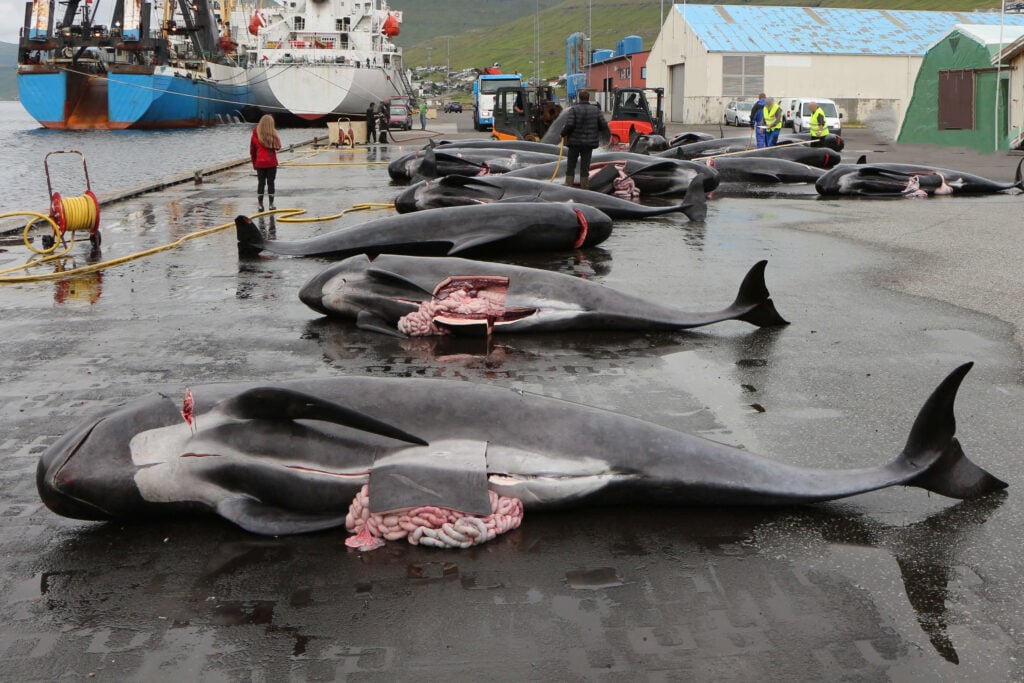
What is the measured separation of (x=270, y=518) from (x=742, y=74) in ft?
197

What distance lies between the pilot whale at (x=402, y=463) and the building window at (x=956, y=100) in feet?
106

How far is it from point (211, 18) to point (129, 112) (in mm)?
19821

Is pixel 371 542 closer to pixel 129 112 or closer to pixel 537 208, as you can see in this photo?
pixel 537 208

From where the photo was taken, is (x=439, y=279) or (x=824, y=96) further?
(x=824, y=96)

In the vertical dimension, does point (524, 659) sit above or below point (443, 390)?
below

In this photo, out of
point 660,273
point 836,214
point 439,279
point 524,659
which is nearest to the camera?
point 524,659

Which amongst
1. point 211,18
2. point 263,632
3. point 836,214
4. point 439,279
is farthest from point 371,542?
point 211,18

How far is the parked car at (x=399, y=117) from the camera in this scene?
57.9 metres

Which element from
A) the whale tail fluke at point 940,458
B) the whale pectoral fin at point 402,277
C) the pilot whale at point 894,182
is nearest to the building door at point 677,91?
the pilot whale at point 894,182

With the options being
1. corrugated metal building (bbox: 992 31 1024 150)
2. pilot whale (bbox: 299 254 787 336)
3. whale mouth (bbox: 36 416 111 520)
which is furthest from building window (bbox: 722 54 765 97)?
whale mouth (bbox: 36 416 111 520)

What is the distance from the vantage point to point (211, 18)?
91.1 m

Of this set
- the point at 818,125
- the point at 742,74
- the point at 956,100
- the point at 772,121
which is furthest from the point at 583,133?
the point at 742,74

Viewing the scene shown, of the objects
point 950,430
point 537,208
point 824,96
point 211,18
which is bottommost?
point 950,430

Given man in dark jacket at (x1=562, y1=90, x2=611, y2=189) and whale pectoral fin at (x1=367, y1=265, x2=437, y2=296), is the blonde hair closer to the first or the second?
man in dark jacket at (x1=562, y1=90, x2=611, y2=189)
